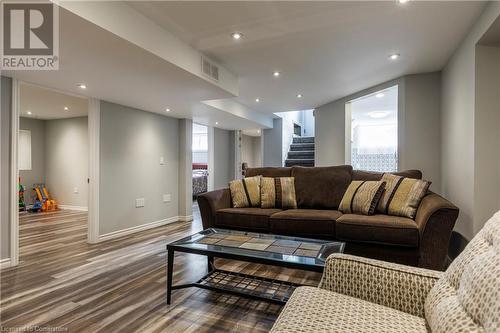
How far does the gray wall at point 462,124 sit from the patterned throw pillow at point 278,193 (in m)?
1.69

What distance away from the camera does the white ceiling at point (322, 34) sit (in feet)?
6.84

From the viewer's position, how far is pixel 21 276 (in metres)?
2.57

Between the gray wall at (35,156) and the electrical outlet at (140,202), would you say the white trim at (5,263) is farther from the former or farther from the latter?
the gray wall at (35,156)

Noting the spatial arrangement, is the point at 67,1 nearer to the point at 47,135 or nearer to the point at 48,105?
the point at 48,105

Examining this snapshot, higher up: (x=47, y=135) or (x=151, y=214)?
(x=47, y=135)

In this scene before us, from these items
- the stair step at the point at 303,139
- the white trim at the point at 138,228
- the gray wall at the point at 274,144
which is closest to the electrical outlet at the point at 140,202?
the white trim at the point at 138,228

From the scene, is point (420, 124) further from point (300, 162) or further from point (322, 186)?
point (300, 162)

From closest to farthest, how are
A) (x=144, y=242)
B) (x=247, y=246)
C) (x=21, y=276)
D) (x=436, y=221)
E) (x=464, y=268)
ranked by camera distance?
(x=464, y=268) < (x=247, y=246) < (x=436, y=221) < (x=21, y=276) < (x=144, y=242)

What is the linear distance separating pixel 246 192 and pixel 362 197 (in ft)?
4.44

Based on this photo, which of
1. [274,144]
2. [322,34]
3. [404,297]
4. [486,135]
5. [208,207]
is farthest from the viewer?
[274,144]

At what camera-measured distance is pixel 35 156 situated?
6.49 metres

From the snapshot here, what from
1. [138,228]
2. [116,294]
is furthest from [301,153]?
[116,294]

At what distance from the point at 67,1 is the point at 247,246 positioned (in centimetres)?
196

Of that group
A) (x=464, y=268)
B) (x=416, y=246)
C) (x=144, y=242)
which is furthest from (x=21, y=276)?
(x=416, y=246)
